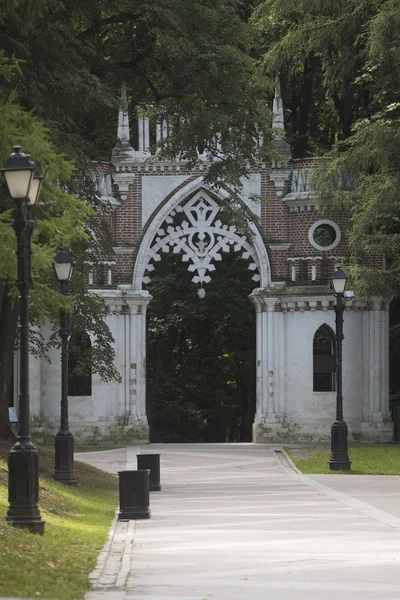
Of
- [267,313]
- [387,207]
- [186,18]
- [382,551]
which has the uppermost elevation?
[186,18]

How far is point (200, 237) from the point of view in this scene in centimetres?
3719

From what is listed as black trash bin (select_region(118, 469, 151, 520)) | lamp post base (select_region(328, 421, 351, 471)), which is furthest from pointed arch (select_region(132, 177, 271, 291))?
black trash bin (select_region(118, 469, 151, 520))

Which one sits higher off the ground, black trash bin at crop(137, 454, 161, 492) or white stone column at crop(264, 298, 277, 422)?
white stone column at crop(264, 298, 277, 422)

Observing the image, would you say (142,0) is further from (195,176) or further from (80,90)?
(195,176)

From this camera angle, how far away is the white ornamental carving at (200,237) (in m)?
37.1

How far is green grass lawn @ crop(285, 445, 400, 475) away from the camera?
26484 millimetres

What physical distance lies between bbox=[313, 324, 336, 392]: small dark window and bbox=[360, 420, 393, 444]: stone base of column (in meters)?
1.46

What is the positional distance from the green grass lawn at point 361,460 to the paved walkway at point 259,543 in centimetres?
177

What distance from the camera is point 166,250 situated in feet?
123

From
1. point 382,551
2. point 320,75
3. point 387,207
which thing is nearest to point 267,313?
point 387,207

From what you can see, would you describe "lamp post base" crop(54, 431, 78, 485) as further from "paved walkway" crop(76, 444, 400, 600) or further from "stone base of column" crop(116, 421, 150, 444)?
"stone base of column" crop(116, 421, 150, 444)

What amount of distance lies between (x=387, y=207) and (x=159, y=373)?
Result: 45.2 feet

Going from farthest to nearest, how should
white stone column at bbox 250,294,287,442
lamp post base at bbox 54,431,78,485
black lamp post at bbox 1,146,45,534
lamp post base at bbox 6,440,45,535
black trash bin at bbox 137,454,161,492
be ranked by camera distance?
white stone column at bbox 250,294,287,442, black trash bin at bbox 137,454,161,492, lamp post base at bbox 54,431,78,485, lamp post base at bbox 6,440,45,535, black lamp post at bbox 1,146,45,534

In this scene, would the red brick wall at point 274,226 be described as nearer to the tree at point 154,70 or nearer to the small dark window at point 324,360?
the small dark window at point 324,360
